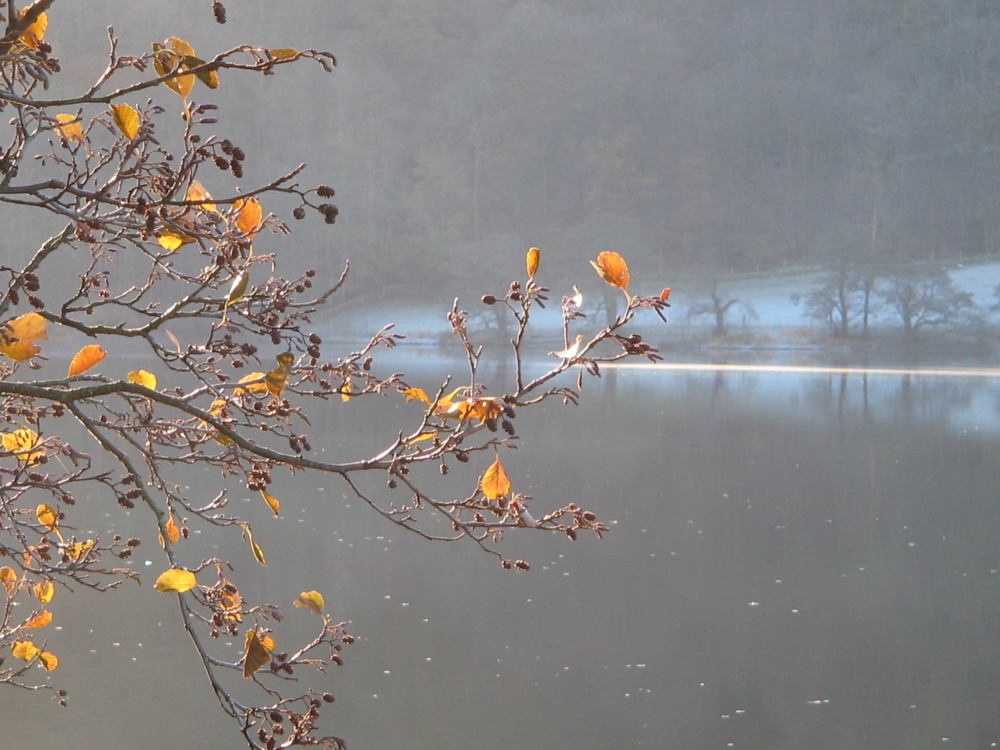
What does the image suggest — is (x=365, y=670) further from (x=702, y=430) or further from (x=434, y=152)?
(x=434, y=152)

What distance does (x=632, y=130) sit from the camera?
85.0 feet

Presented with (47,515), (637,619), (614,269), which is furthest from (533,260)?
(637,619)

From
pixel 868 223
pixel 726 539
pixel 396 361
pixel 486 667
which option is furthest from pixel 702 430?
pixel 868 223

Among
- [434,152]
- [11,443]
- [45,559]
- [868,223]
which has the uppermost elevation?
[434,152]

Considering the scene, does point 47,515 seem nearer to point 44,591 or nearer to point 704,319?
point 44,591

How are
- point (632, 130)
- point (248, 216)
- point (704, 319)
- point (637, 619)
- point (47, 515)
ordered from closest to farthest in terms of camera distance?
1. point (248, 216)
2. point (47, 515)
3. point (637, 619)
4. point (704, 319)
5. point (632, 130)

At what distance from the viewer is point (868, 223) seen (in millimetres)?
25094

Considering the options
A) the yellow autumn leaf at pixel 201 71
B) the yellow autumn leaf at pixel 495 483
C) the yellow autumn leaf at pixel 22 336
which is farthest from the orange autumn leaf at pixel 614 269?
the yellow autumn leaf at pixel 22 336

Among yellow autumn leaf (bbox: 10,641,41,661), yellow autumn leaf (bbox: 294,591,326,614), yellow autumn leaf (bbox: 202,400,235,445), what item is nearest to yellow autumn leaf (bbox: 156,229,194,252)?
yellow autumn leaf (bbox: 202,400,235,445)

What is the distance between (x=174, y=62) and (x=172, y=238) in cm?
20

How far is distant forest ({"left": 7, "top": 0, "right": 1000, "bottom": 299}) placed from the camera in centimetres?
2494

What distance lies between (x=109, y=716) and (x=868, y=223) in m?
23.2

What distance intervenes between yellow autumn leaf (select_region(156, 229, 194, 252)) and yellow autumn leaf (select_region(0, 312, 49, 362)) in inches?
4.5

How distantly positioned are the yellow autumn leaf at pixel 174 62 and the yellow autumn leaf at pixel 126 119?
4 centimetres
